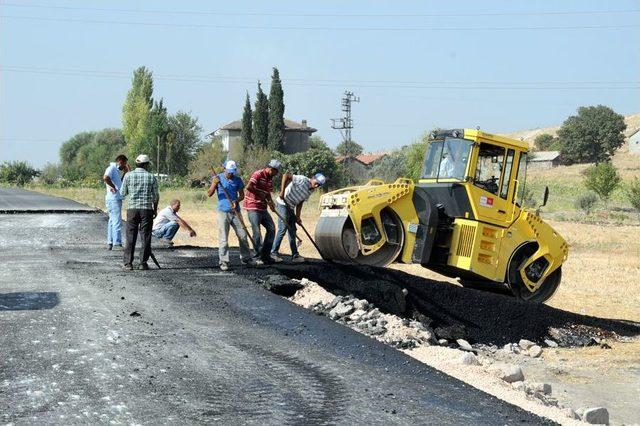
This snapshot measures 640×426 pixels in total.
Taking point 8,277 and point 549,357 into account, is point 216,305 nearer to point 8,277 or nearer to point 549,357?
point 8,277

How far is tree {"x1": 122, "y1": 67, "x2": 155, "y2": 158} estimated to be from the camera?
87562mm

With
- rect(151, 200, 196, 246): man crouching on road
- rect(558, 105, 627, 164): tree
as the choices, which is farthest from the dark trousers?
rect(558, 105, 627, 164): tree

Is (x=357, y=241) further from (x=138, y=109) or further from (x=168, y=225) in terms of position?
(x=138, y=109)

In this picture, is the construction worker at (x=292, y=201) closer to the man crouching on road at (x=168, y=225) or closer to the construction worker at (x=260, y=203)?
the construction worker at (x=260, y=203)

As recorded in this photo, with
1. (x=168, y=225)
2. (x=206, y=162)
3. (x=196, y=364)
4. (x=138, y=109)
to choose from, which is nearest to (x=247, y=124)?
(x=206, y=162)

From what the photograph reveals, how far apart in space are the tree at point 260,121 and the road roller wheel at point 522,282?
2587 inches

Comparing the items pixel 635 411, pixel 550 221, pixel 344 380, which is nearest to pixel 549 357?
pixel 635 411

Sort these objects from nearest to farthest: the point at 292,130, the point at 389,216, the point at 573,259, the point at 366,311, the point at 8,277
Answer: the point at 366,311 → the point at 8,277 → the point at 389,216 → the point at 573,259 → the point at 292,130

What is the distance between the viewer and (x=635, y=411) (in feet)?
30.3

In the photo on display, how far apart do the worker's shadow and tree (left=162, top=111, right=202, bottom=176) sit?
77.0 meters

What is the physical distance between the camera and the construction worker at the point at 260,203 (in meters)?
13.6

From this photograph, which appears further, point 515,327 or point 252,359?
point 515,327

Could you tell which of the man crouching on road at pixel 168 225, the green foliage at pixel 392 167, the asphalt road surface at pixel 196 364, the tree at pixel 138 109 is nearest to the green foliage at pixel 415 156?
the green foliage at pixel 392 167

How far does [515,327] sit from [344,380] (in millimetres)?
6209
